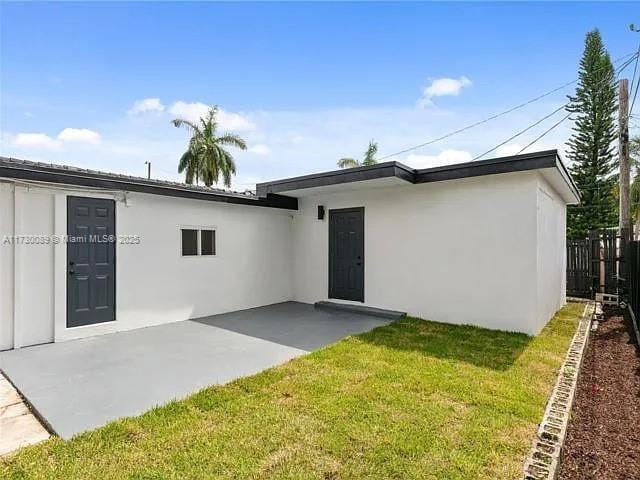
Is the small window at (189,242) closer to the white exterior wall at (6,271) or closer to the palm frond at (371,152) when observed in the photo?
the white exterior wall at (6,271)

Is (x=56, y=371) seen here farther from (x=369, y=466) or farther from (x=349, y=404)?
(x=369, y=466)

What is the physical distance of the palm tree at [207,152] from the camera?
23719 millimetres

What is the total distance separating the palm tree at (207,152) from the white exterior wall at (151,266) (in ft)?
55.3

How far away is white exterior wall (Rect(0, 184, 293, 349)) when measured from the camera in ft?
16.2

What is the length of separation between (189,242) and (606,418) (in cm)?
655

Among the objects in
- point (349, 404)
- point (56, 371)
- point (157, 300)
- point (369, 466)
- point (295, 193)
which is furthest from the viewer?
point (295, 193)

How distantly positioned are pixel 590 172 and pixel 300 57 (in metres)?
16.7

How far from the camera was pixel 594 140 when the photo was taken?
17844 millimetres

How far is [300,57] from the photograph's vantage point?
9594 mm

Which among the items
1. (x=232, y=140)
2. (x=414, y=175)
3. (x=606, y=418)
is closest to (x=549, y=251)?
(x=414, y=175)

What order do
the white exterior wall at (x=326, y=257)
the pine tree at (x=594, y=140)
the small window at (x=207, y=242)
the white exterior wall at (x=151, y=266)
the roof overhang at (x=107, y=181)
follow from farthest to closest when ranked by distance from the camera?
the pine tree at (x=594, y=140) < the small window at (x=207, y=242) < the white exterior wall at (x=326, y=257) < the white exterior wall at (x=151, y=266) < the roof overhang at (x=107, y=181)

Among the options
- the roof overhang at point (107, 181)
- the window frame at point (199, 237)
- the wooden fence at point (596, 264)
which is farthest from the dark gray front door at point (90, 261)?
the wooden fence at point (596, 264)

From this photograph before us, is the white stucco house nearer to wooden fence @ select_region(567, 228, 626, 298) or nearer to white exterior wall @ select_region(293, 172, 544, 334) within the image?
white exterior wall @ select_region(293, 172, 544, 334)

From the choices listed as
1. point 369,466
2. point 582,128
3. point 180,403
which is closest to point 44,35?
point 180,403
